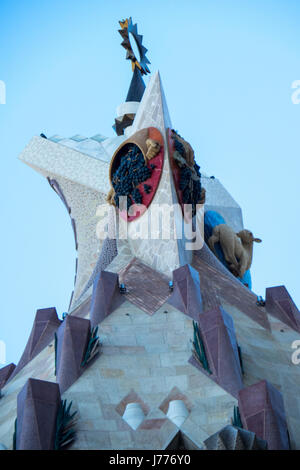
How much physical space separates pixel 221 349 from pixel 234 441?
2362 millimetres

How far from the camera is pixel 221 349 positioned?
8539 mm

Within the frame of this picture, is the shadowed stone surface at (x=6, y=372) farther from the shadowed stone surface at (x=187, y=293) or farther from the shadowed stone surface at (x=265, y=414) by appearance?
the shadowed stone surface at (x=265, y=414)

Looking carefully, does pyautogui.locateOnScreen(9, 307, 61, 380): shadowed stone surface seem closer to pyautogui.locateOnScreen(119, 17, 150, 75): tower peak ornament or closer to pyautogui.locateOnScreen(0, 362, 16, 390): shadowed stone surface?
pyautogui.locateOnScreen(0, 362, 16, 390): shadowed stone surface

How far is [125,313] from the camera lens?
9820 millimetres

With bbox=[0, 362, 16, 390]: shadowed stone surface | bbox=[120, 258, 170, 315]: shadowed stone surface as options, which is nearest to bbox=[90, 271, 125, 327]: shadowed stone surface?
bbox=[120, 258, 170, 315]: shadowed stone surface

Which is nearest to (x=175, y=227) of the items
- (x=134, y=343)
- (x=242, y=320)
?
(x=242, y=320)

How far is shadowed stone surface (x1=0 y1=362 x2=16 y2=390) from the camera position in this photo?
10.3 meters

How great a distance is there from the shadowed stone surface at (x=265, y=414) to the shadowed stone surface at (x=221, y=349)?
48 cm

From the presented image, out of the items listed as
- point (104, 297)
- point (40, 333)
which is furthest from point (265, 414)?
point (40, 333)

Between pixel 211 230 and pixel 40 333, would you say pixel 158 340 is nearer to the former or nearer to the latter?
pixel 40 333

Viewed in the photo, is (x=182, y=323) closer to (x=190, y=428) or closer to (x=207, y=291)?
(x=207, y=291)

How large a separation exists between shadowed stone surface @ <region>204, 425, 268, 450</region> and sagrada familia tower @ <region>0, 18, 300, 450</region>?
11mm

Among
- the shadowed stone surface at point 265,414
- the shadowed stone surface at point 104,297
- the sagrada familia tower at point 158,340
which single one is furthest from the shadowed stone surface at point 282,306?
the shadowed stone surface at point 265,414

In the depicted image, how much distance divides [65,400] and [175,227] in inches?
162
